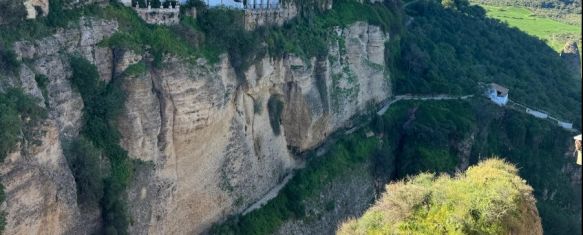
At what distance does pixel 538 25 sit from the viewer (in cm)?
6950

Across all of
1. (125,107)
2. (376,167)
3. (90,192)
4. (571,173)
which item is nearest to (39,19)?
(125,107)

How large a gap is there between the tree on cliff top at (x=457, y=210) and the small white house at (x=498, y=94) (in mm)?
24717

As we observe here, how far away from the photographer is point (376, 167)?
40500 millimetres

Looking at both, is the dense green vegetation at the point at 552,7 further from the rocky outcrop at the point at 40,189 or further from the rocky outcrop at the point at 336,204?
the rocky outcrop at the point at 40,189

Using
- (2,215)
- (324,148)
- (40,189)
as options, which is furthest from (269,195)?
(2,215)

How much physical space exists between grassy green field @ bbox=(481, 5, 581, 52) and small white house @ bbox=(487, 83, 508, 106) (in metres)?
15.0

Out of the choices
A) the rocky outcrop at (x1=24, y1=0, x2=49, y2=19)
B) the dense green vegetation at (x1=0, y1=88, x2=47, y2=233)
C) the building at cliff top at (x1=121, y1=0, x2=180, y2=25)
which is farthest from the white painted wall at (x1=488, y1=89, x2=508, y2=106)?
the dense green vegetation at (x1=0, y1=88, x2=47, y2=233)

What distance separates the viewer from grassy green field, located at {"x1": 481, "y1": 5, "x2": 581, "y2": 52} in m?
64.1

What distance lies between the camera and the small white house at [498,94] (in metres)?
48.7

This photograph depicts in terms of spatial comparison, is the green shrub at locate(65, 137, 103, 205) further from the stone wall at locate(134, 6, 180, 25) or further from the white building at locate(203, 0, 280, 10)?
the white building at locate(203, 0, 280, 10)

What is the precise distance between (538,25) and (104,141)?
56.7 meters

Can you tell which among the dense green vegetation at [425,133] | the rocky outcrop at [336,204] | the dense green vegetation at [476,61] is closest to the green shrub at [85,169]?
the rocky outcrop at [336,204]

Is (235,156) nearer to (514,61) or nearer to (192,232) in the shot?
(192,232)

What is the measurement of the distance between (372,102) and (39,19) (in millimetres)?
25583
